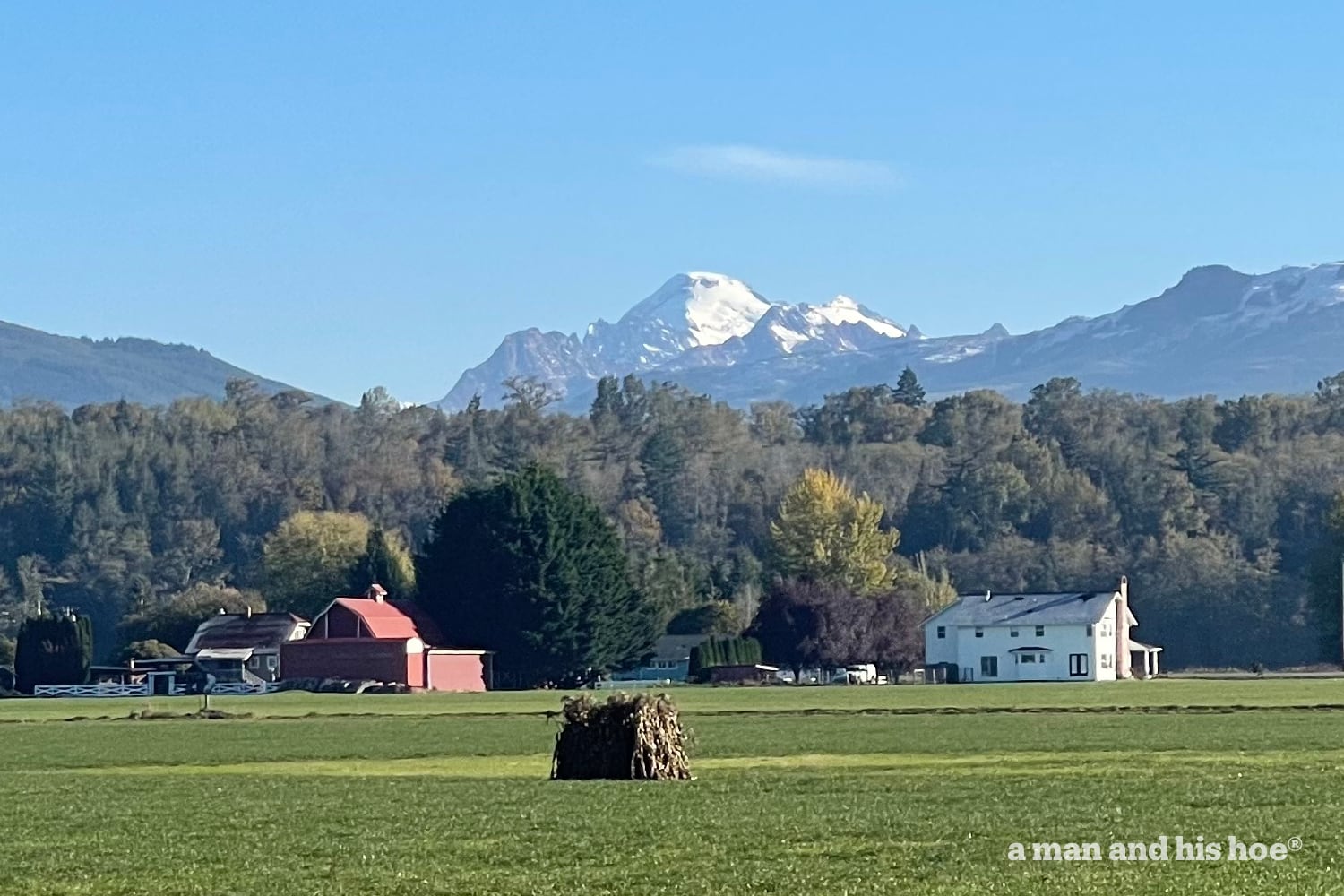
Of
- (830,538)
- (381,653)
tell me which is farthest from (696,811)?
(830,538)

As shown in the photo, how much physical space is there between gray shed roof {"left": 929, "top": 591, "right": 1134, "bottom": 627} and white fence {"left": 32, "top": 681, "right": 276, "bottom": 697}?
38.8 meters

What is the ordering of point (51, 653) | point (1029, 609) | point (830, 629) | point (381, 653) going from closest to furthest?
point (381, 653)
point (51, 653)
point (830, 629)
point (1029, 609)

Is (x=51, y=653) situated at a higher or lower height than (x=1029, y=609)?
lower

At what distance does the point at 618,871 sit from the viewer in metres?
21.4

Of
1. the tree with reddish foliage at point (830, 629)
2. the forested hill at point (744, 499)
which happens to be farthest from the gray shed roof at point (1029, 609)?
the forested hill at point (744, 499)

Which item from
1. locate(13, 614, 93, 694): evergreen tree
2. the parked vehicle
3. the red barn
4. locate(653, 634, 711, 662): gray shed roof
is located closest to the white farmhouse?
the parked vehicle

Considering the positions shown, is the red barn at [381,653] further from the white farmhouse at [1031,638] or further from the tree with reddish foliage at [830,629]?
the white farmhouse at [1031,638]

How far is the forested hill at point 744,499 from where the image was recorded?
6014 inches

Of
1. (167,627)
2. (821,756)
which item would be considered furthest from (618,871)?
(167,627)

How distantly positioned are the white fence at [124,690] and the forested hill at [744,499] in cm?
3641

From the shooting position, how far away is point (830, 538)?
138 meters

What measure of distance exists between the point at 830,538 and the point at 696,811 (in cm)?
11081

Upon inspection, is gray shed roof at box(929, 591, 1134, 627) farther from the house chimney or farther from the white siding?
the house chimney

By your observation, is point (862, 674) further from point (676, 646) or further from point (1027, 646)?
point (676, 646)
